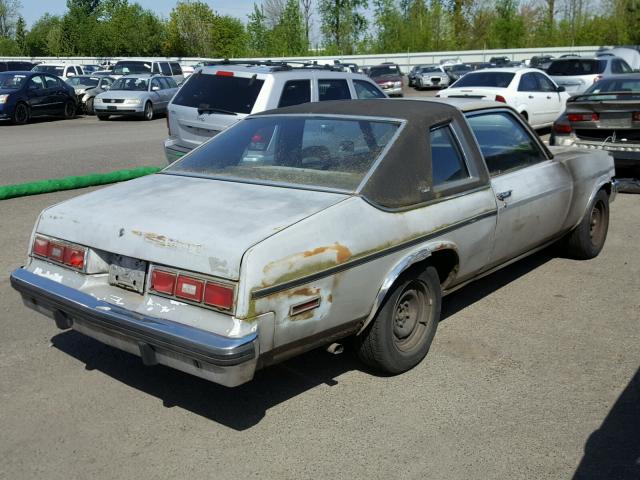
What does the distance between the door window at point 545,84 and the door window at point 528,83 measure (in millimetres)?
167

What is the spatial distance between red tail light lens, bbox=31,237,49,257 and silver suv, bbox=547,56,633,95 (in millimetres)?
Answer: 17810

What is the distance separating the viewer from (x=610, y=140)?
9.65 m

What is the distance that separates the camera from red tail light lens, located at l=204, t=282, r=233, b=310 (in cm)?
336

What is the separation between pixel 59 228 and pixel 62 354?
3.12 feet

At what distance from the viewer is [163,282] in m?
3.61

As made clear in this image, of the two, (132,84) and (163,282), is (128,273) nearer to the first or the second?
(163,282)

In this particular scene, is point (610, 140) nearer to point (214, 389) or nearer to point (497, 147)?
point (497, 147)

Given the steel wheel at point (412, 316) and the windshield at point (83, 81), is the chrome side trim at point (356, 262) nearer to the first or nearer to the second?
the steel wheel at point (412, 316)

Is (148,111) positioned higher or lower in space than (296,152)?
higher

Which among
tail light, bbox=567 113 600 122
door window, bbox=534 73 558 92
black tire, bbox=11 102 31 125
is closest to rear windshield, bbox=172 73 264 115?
tail light, bbox=567 113 600 122

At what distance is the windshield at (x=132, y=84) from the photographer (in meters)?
24.5

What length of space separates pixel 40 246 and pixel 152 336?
3.80ft

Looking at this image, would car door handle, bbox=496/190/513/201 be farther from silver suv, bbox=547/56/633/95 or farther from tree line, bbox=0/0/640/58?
tree line, bbox=0/0/640/58

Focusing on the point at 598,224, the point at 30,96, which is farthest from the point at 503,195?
the point at 30,96
